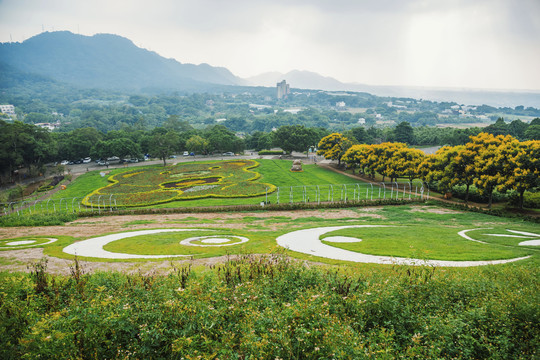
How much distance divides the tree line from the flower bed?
20.2 m

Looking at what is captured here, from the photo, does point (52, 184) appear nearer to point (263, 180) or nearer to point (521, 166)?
point (263, 180)

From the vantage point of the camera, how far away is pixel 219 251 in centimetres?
1822

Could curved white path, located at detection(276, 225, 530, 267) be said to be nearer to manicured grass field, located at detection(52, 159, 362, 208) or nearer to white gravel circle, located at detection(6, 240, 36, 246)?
manicured grass field, located at detection(52, 159, 362, 208)

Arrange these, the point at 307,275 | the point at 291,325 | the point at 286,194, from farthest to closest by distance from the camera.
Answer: the point at 286,194, the point at 307,275, the point at 291,325

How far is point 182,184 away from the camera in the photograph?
161ft

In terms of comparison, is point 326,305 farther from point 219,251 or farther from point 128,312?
point 219,251

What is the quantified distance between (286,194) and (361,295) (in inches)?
1332

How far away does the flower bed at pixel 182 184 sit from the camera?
41125mm

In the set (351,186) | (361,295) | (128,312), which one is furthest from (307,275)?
(351,186)

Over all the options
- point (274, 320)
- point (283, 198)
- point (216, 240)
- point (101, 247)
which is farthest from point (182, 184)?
point (274, 320)

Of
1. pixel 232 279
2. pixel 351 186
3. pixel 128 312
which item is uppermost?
pixel 128 312

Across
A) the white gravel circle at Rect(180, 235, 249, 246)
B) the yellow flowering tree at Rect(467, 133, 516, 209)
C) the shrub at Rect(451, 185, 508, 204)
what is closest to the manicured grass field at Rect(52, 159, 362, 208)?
the white gravel circle at Rect(180, 235, 249, 246)

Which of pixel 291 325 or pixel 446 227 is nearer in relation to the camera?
pixel 291 325

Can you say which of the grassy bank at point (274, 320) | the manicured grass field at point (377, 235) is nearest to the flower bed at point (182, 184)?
the manicured grass field at point (377, 235)
